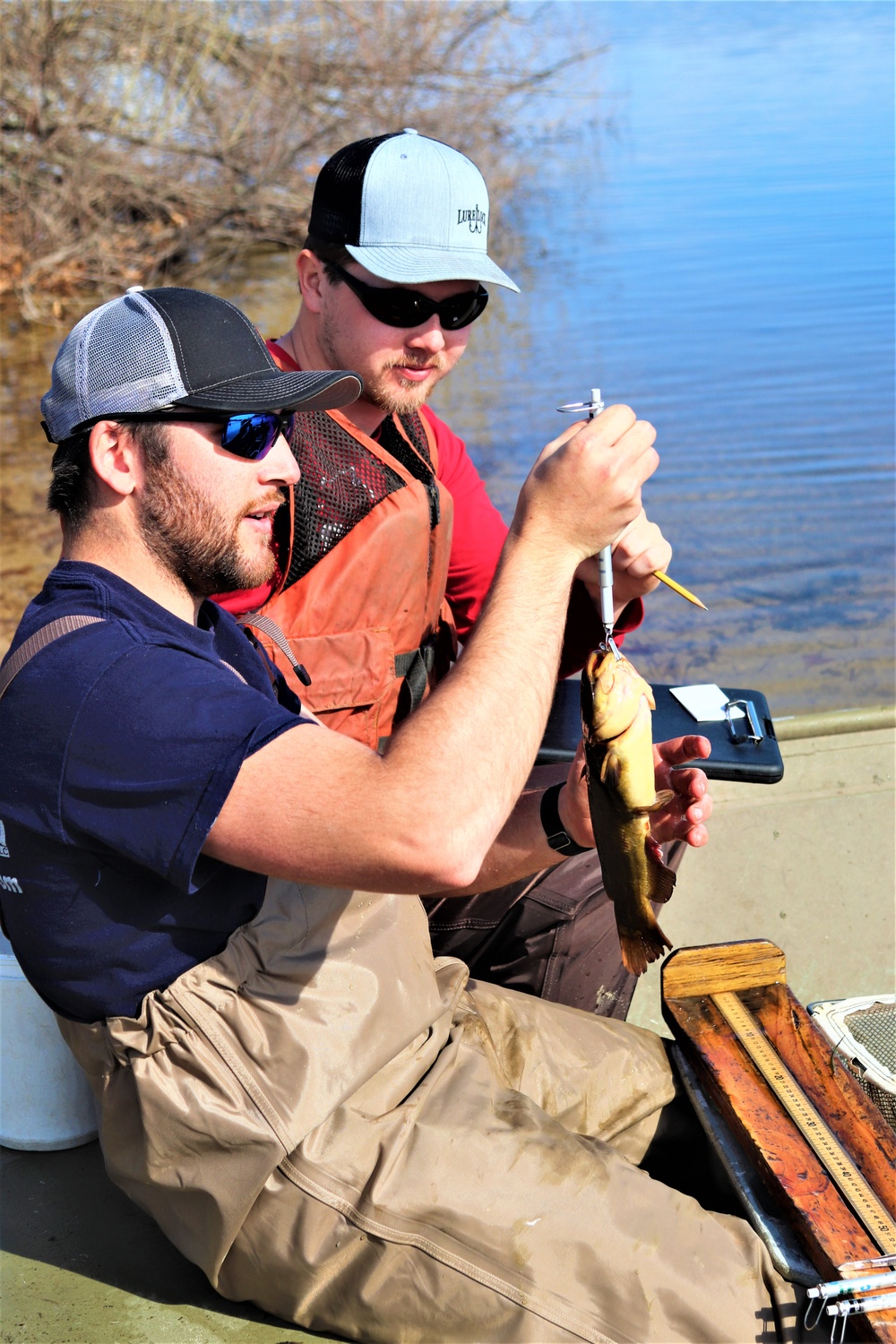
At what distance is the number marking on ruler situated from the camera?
243cm

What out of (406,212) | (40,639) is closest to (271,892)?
(40,639)

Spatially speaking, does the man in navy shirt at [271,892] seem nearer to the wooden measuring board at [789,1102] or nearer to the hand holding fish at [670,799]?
the wooden measuring board at [789,1102]

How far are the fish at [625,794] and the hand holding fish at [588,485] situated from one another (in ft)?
0.68

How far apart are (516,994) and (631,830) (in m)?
0.71

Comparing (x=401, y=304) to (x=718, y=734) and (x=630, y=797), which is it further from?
(x=630, y=797)

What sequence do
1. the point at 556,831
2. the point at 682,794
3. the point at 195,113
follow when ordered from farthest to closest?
the point at 195,113 < the point at 556,831 < the point at 682,794

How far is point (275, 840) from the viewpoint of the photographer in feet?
6.18

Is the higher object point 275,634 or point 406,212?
point 406,212

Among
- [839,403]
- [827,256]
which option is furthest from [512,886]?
[827,256]

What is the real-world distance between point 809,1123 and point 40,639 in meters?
1.79

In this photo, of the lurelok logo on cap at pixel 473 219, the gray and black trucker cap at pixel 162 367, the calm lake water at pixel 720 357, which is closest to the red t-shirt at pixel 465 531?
the lurelok logo on cap at pixel 473 219

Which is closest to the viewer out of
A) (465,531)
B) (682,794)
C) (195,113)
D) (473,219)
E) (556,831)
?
(682,794)

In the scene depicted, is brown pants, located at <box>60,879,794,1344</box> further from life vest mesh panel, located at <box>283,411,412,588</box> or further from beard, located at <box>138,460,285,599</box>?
life vest mesh panel, located at <box>283,411,412,588</box>

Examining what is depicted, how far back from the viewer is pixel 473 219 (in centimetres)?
341
